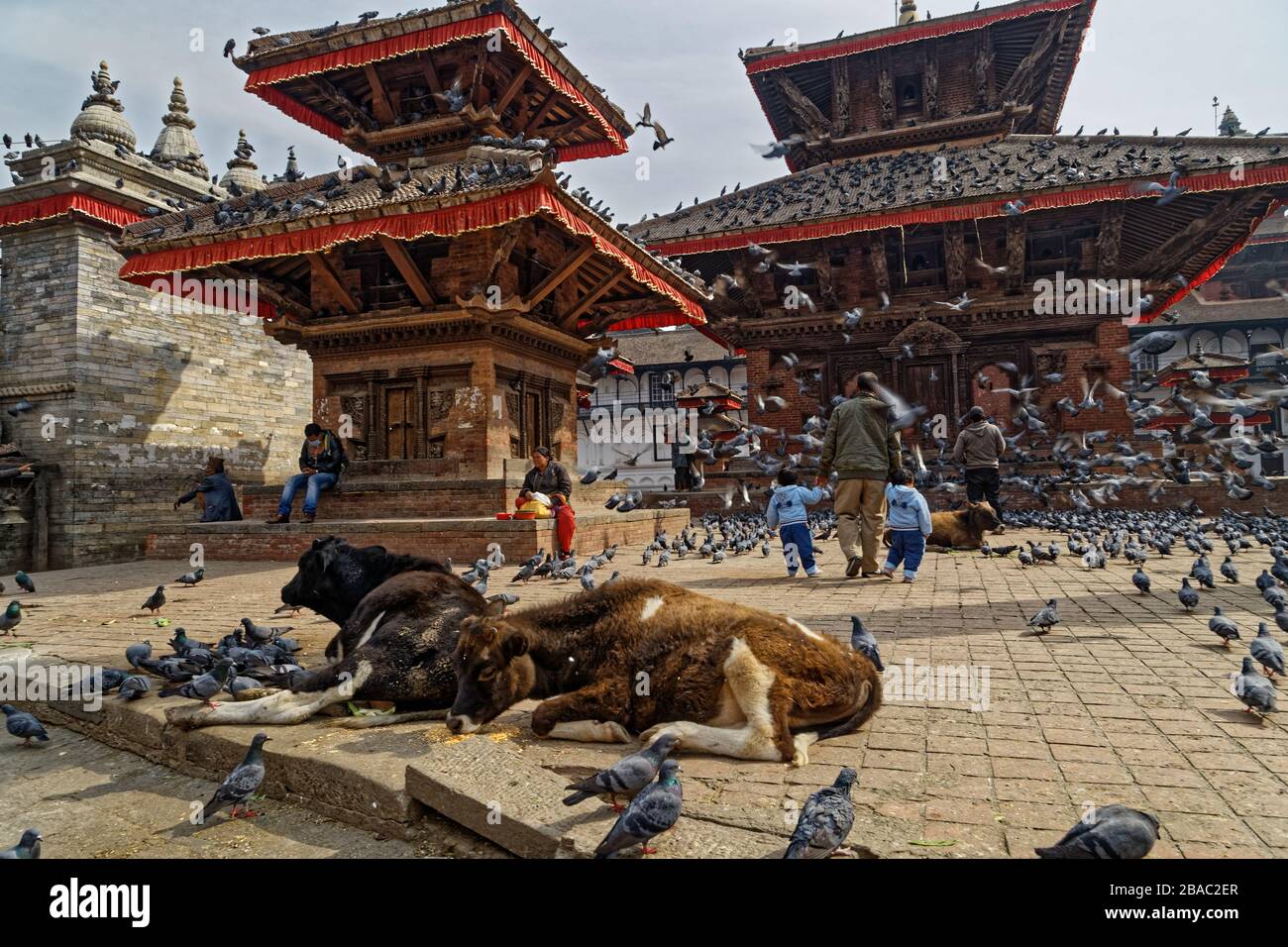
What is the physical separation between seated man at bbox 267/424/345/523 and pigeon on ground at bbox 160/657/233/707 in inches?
345

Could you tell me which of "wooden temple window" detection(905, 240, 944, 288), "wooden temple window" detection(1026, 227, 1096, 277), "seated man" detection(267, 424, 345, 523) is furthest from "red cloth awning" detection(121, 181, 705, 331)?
"wooden temple window" detection(1026, 227, 1096, 277)

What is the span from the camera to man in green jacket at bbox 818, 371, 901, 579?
8.73m

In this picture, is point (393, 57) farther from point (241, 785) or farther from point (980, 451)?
point (241, 785)

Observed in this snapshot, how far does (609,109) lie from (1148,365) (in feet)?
94.9

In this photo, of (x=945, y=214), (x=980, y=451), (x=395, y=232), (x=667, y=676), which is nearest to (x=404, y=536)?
(x=395, y=232)

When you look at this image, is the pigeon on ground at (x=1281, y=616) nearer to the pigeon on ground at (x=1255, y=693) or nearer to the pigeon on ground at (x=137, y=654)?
the pigeon on ground at (x=1255, y=693)

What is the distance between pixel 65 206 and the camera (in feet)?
63.7

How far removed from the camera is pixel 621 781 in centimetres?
245

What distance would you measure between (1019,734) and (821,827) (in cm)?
174

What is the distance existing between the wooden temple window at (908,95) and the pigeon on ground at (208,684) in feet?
87.6

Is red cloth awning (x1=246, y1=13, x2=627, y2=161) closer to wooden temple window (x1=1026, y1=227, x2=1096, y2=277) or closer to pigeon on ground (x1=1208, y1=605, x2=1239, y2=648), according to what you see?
wooden temple window (x1=1026, y1=227, x2=1096, y2=277)

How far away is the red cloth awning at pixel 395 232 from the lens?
1134cm
